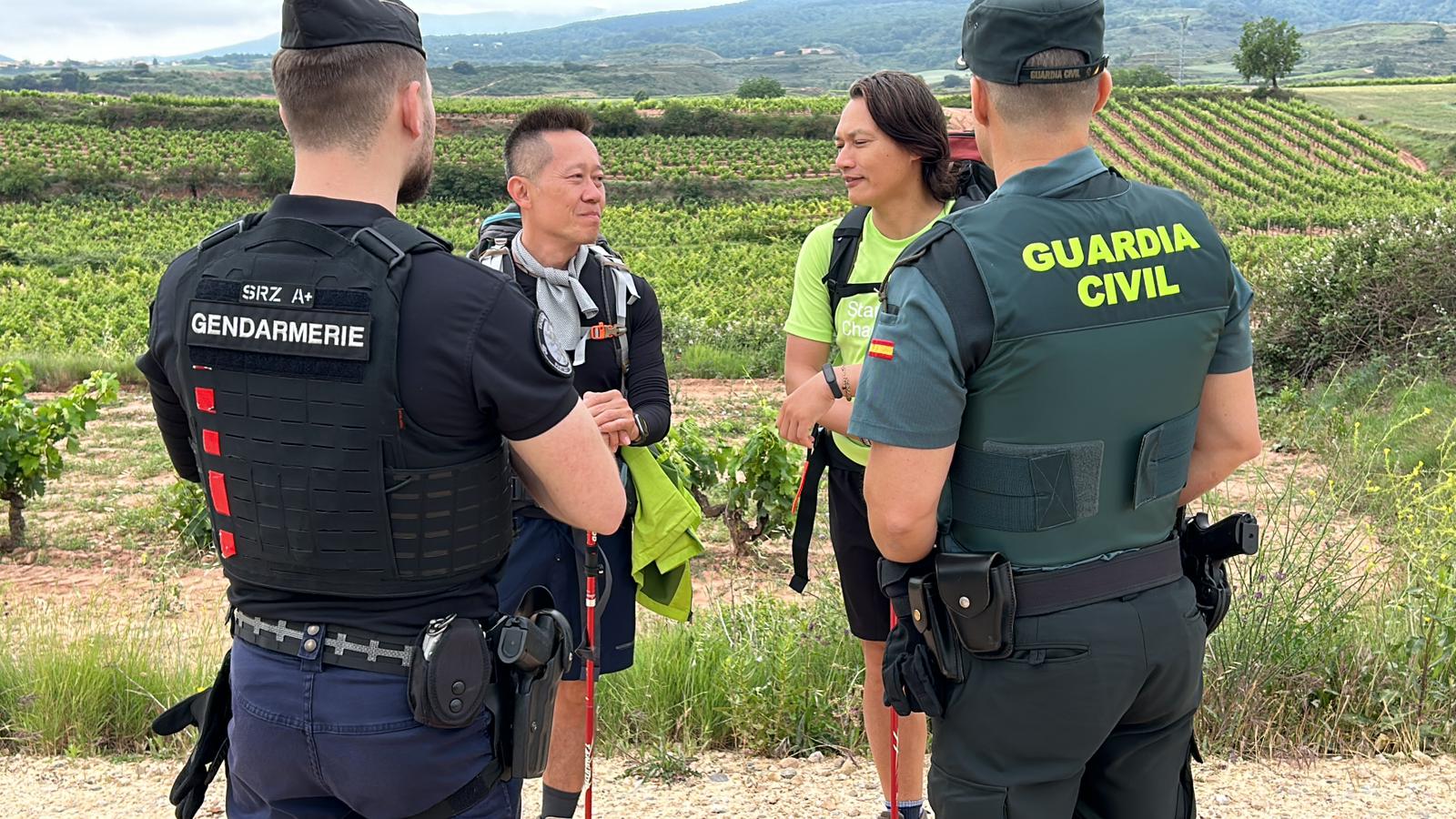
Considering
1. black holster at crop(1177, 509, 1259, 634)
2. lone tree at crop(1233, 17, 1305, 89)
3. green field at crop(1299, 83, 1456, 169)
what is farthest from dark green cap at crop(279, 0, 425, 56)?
lone tree at crop(1233, 17, 1305, 89)

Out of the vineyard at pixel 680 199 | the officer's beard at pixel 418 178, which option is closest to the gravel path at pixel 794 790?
the officer's beard at pixel 418 178

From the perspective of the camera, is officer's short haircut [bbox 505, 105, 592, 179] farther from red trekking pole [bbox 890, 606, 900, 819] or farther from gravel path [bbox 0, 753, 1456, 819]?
gravel path [bbox 0, 753, 1456, 819]

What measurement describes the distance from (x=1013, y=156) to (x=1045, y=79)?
149 mm

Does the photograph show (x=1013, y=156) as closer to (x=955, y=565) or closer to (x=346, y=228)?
(x=955, y=565)

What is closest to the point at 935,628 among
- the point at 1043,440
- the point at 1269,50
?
the point at 1043,440

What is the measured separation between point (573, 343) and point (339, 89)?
1359 mm

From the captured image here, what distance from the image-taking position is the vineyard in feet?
62.7

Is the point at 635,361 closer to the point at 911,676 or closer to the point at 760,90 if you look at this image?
the point at 911,676

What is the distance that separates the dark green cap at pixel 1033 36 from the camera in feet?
6.54

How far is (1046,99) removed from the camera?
205cm

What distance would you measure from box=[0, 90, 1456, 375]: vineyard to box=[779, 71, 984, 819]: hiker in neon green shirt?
11.5 metres

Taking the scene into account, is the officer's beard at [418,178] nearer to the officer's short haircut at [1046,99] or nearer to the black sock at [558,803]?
the officer's short haircut at [1046,99]

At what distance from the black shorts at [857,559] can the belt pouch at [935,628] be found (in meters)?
0.93

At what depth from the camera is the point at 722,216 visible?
44.7 metres
